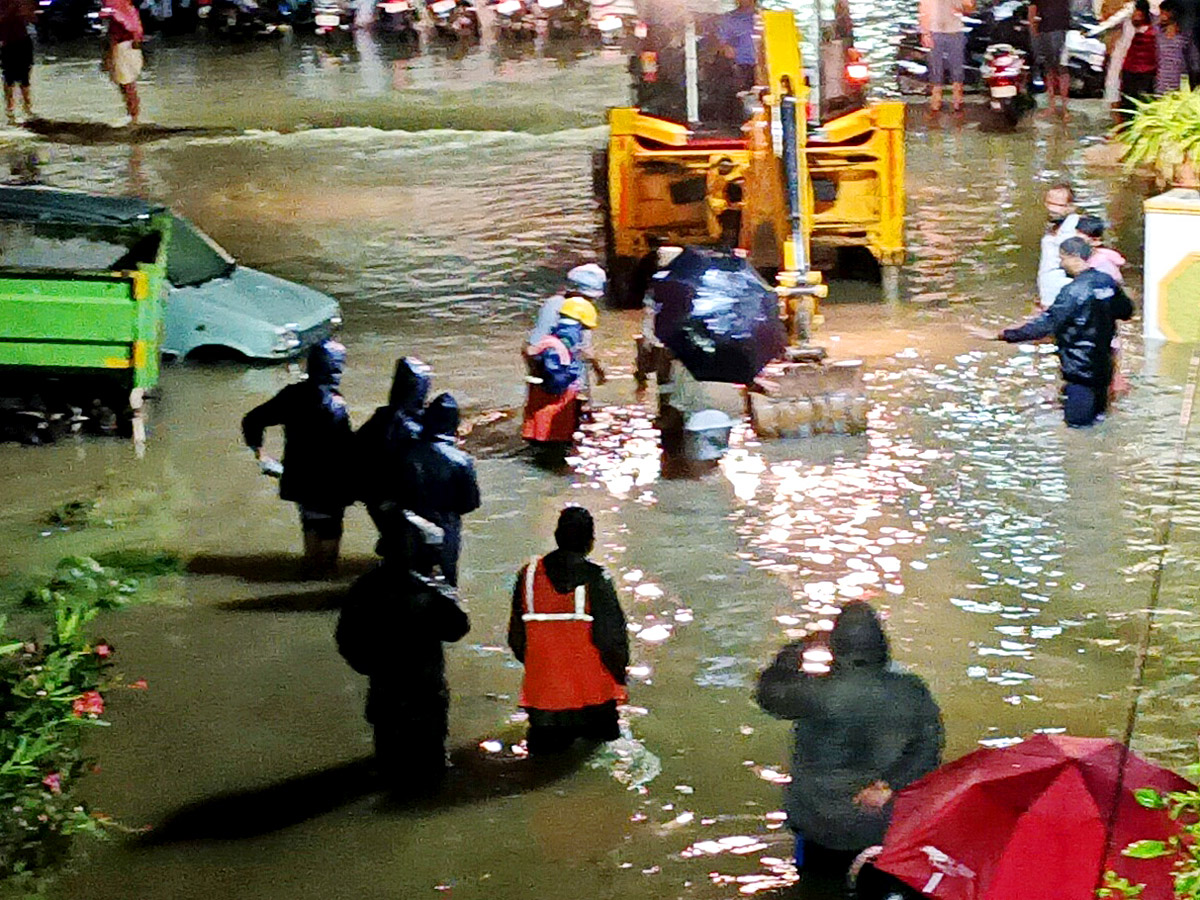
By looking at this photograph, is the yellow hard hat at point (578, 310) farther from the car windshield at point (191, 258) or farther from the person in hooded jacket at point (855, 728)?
the person in hooded jacket at point (855, 728)

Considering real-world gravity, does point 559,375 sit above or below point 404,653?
above

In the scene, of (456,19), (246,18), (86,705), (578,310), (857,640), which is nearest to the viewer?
(857,640)

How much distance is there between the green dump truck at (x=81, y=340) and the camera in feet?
42.6

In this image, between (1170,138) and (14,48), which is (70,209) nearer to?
(1170,138)

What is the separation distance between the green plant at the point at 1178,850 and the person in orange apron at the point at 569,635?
3265 mm

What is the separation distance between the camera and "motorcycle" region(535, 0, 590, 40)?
35.2 metres

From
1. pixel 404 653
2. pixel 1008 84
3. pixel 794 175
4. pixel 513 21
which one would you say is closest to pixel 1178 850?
pixel 404 653

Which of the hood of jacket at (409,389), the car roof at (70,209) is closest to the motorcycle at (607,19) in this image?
the car roof at (70,209)

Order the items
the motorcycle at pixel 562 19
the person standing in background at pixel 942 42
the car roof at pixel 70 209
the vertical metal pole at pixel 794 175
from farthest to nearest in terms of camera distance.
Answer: the motorcycle at pixel 562 19 → the person standing in background at pixel 942 42 → the car roof at pixel 70 209 → the vertical metal pole at pixel 794 175

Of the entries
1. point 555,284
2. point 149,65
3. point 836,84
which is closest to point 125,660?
point 555,284

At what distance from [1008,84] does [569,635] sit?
17124mm

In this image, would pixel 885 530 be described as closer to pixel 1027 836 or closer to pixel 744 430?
pixel 744 430

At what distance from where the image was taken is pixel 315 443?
1050 cm

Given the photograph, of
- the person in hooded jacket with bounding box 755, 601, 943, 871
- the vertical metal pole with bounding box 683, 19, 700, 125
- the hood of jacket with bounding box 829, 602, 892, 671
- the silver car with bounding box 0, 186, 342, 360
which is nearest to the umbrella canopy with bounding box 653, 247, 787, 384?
the silver car with bounding box 0, 186, 342, 360
